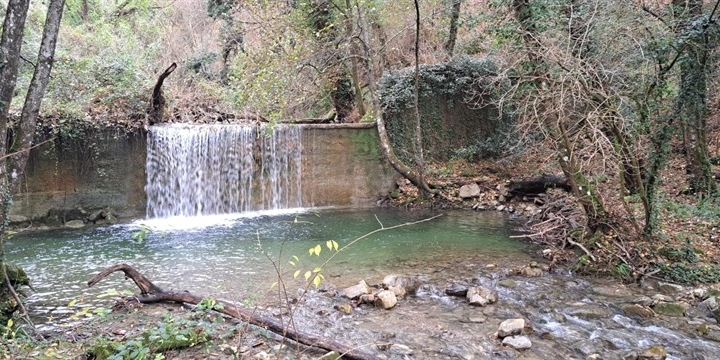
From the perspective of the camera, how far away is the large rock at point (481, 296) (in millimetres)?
4562

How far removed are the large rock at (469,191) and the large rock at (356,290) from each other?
6049 millimetres

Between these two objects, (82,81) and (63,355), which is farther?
(82,81)

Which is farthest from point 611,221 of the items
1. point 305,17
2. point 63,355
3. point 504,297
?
point 305,17

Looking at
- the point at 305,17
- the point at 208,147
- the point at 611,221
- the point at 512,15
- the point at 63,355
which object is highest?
the point at 305,17

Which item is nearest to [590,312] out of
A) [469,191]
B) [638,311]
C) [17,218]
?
[638,311]

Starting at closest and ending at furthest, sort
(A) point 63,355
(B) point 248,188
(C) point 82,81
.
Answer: (A) point 63,355
(C) point 82,81
(B) point 248,188

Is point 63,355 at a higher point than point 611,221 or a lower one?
lower

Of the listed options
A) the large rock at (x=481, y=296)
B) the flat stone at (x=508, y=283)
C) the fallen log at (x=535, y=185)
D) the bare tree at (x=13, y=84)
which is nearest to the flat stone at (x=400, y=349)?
the large rock at (x=481, y=296)

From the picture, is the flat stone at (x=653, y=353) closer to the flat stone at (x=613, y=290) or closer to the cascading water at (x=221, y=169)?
the flat stone at (x=613, y=290)

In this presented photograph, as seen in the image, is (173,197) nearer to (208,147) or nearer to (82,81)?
(208,147)

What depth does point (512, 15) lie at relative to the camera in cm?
823

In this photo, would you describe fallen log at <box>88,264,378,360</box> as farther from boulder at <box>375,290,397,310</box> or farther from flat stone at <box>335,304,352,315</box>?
boulder at <box>375,290,397,310</box>

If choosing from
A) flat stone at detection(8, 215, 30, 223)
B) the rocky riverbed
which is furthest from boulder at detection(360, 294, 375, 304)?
flat stone at detection(8, 215, 30, 223)

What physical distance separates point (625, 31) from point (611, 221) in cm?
272
